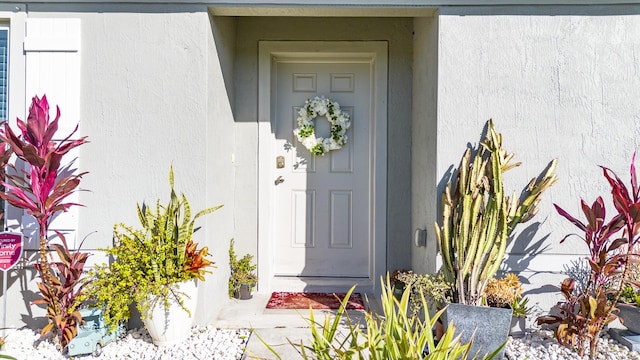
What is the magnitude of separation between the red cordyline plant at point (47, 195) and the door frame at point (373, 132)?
1444mm

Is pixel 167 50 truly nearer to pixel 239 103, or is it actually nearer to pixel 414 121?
pixel 239 103

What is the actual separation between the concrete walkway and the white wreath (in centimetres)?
133

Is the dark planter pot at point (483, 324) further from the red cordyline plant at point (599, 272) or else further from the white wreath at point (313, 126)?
the white wreath at point (313, 126)

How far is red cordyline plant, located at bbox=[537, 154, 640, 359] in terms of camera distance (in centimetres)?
251

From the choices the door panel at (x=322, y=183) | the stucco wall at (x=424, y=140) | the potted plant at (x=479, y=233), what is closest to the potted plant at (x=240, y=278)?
the door panel at (x=322, y=183)

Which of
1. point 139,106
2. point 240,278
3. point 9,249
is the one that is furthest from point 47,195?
point 240,278

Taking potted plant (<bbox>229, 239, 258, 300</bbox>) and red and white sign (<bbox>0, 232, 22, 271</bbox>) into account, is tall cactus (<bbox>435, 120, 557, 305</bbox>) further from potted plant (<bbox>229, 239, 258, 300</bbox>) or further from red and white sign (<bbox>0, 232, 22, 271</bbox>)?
red and white sign (<bbox>0, 232, 22, 271</bbox>)

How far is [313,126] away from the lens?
12.6 feet

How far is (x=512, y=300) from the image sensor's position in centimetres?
266

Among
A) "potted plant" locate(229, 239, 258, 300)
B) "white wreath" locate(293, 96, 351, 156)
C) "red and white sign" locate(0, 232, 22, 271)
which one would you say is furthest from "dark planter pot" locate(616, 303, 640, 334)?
"red and white sign" locate(0, 232, 22, 271)

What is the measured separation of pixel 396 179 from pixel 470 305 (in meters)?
1.37

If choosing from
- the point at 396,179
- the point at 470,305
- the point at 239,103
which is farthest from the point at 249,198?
the point at 470,305

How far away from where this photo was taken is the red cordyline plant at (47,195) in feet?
8.47

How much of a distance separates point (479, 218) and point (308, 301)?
1.58 metres
